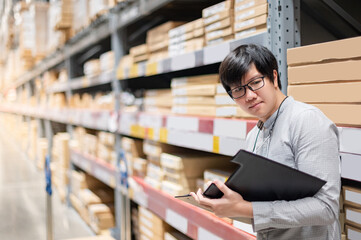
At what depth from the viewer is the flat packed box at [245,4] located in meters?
1.95

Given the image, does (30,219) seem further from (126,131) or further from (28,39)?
(28,39)

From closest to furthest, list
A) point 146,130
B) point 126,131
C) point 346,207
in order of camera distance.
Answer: point 346,207 < point 146,130 < point 126,131

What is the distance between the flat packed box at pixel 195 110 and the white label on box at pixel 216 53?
0.32m

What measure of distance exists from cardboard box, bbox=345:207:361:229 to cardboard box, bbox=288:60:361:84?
0.49 meters

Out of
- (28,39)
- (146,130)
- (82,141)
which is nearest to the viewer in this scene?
(146,130)

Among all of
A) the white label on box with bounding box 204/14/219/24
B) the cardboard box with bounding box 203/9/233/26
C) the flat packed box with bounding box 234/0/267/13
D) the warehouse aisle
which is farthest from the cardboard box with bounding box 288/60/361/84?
the warehouse aisle

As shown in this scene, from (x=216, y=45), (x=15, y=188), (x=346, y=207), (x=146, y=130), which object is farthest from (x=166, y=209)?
(x=15, y=188)

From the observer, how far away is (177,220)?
8.53 feet

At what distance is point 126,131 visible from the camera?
12.0 ft

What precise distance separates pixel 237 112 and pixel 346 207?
0.81m

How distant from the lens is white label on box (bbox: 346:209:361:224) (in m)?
1.48

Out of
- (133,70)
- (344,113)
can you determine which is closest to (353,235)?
Result: (344,113)

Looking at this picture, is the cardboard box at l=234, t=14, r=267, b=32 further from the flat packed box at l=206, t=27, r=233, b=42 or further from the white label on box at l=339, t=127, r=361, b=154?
the white label on box at l=339, t=127, r=361, b=154

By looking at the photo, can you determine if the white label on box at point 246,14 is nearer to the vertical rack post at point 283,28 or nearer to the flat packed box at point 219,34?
the flat packed box at point 219,34
